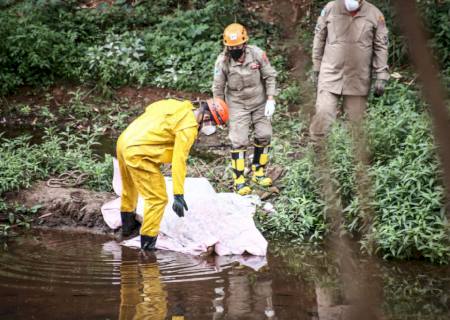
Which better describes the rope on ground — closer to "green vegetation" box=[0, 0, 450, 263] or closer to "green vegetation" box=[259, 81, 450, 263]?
"green vegetation" box=[0, 0, 450, 263]

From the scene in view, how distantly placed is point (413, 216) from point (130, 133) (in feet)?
8.91

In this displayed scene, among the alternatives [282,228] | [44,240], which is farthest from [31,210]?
[282,228]

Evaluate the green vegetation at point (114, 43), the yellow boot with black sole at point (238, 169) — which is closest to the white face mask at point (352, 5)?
the yellow boot with black sole at point (238, 169)

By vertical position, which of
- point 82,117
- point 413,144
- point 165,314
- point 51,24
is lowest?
point 165,314

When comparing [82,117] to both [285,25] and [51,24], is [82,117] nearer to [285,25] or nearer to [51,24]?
[51,24]

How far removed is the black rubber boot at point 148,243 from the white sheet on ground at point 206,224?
159mm

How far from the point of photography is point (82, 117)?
11.1m

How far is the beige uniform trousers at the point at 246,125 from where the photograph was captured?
7.78 meters

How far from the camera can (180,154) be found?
243 inches

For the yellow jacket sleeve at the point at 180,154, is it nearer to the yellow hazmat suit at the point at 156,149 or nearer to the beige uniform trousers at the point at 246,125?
the yellow hazmat suit at the point at 156,149

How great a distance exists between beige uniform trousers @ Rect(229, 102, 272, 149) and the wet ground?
155 cm

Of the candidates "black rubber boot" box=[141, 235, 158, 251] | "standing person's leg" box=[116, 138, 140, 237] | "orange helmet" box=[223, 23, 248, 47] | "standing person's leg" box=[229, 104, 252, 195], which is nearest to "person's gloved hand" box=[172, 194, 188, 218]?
"black rubber boot" box=[141, 235, 158, 251]

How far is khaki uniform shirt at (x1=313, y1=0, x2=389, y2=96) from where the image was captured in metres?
7.26

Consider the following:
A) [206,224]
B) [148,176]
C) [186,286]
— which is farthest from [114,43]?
[186,286]
